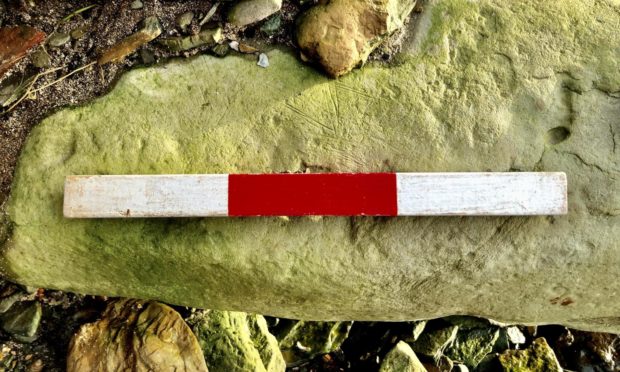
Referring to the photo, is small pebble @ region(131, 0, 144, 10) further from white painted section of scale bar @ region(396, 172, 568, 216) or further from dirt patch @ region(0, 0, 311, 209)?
white painted section of scale bar @ region(396, 172, 568, 216)

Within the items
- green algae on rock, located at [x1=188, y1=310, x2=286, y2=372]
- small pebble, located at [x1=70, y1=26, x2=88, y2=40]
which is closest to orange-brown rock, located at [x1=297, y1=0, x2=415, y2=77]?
small pebble, located at [x1=70, y1=26, x2=88, y2=40]

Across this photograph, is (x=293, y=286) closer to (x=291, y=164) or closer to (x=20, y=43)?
(x=291, y=164)

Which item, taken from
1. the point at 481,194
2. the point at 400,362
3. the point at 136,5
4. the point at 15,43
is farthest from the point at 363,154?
the point at 400,362

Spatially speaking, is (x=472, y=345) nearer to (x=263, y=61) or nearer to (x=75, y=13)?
(x=263, y=61)

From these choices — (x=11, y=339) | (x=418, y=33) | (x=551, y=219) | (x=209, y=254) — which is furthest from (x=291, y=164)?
(x=11, y=339)

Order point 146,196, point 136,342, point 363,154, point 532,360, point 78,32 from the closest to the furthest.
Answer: point 146,196 → point 363,154 → point 78,32 → point 136,342 → point 532,360

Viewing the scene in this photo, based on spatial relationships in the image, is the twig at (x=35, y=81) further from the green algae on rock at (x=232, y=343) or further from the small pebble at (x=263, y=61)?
the green algae on rock at (x=232, y=343)

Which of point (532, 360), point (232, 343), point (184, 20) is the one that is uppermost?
point (184, 20)
